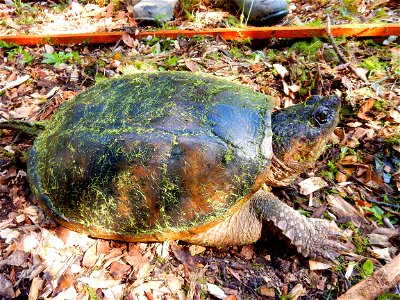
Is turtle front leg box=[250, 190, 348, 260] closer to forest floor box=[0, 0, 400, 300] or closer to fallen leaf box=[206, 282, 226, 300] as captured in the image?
forest floor box=[0, 0, 400, 300]

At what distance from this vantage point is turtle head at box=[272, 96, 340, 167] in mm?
2361

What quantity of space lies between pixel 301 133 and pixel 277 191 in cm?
65

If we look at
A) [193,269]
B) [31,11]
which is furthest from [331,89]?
[31,11]

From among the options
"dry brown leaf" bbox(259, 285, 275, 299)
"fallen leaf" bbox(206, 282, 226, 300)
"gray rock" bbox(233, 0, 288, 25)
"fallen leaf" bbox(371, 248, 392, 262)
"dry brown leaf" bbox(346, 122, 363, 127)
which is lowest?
"fallen leaf" bbox(206, 282, 226, 300)

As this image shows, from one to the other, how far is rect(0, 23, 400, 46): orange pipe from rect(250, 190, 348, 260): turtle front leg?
2511 millimetres

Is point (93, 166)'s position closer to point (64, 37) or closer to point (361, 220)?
point (361, 220)

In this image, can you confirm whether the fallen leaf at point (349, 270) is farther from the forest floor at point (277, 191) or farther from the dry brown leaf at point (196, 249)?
the dry brown leaf at point (196, 249)

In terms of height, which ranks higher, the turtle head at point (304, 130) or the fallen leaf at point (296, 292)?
the turtle head at point (304, 130)

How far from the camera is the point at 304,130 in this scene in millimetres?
2365

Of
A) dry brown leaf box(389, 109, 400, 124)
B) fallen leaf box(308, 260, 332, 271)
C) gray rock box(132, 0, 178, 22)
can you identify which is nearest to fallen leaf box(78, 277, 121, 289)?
fallen leaf box(308, 260, 332, 271)

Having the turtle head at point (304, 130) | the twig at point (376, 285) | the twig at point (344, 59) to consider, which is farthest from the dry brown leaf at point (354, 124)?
the twig at point (376, 285)

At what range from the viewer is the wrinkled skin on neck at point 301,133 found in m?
2.36

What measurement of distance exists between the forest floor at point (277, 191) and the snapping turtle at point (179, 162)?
0.20 m

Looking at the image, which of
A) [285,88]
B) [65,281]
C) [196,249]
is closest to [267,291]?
[196,249]
